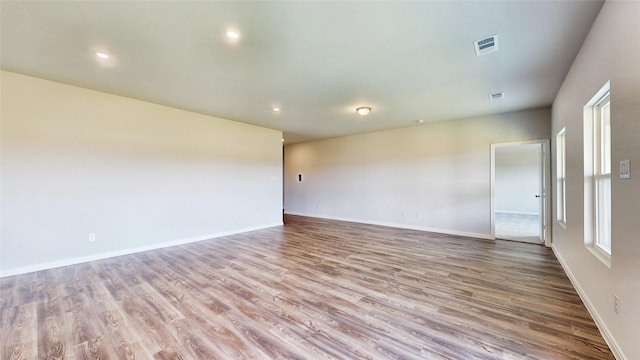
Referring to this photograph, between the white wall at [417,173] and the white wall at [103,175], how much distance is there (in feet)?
10.1

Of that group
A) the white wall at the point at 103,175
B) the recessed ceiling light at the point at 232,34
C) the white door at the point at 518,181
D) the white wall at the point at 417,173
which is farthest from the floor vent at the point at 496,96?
the white wall at the point at 103,175

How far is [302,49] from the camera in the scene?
2.69 metres

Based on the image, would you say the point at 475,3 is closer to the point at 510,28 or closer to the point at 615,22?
the point at 510,28

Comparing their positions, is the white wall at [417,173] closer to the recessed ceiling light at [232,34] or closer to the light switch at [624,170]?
the light switch at [624,170]

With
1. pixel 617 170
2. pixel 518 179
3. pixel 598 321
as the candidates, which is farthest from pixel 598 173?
pixel 518 179

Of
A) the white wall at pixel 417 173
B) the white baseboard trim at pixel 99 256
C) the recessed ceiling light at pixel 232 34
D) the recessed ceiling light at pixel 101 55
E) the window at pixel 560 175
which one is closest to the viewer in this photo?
the recessed ceiling light at pixel 232 34

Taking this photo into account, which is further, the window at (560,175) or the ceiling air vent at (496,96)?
the ceiling air vent at (496,96)

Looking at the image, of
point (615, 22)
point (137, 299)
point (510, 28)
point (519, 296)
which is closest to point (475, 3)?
point (510, 28)

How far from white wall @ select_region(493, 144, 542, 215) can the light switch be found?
26.4 feet

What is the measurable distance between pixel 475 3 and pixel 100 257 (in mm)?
5773

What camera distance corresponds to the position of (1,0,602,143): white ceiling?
209cm

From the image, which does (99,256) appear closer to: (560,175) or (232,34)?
(232,34)

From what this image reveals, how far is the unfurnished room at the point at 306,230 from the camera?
1.96 meters

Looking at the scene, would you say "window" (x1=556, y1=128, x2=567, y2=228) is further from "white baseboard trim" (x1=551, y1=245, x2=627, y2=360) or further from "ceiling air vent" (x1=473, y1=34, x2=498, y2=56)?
→ "ceiling air vent" (x1=473, y1=34, x2=498, y2=56)
